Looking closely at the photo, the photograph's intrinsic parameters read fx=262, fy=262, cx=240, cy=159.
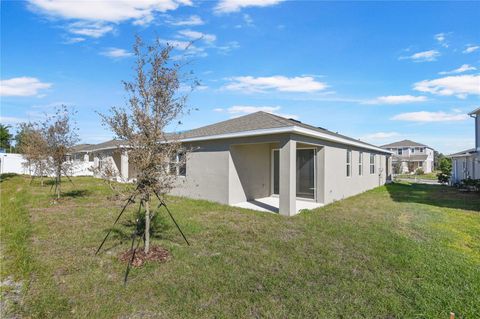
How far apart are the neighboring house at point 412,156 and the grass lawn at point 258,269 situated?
41903mm

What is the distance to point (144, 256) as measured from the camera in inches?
194

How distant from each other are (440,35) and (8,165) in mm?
38098

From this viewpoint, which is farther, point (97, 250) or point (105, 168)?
point (97, 250)

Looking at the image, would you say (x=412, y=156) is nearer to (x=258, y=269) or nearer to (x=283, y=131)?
(x=283, y=131)

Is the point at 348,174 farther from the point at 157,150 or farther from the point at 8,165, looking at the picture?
the point at 8,165

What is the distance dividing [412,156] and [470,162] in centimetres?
2955

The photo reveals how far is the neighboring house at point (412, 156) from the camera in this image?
44.2 m

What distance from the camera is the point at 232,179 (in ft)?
35.2

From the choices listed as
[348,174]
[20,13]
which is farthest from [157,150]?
[348,174]

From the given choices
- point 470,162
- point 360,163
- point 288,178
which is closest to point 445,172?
point 470,162

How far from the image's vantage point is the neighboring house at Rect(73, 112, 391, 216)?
9242 mm

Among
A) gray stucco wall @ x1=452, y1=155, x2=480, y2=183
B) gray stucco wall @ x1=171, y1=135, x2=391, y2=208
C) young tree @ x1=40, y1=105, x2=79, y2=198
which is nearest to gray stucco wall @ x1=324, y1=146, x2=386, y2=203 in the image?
gray stucco wall @ x1=171, y1=135, x2=391, y2=208

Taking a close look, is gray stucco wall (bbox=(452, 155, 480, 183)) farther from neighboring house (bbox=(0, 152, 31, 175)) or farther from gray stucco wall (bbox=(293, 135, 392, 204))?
neighboring house (bbox=(0, 152, 31, 175))

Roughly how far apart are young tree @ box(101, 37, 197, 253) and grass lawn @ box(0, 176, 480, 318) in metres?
1.28
